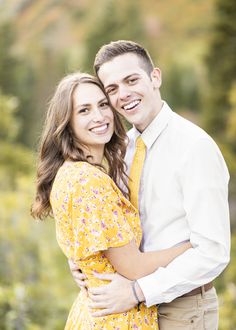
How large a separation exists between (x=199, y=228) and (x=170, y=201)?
0.59ft

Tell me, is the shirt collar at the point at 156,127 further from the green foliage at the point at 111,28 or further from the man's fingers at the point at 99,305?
the green foliage at the point at 111,28

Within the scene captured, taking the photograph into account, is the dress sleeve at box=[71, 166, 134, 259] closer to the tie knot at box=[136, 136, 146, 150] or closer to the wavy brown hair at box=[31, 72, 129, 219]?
the wavy brown hair at box=[31, 72, 129, 219]

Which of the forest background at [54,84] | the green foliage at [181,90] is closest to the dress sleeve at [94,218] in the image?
the forest background at [54,84]

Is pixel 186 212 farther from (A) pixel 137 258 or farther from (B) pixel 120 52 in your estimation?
(B) pixel 120 52

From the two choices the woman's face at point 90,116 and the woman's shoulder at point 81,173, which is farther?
the woman's face at point 90,116

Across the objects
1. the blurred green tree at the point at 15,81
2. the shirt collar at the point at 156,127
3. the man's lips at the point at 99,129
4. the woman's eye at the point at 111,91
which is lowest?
Result: the shirt collar at the point at 156,127

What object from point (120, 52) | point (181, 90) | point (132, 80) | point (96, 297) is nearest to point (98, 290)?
point (96, 297)

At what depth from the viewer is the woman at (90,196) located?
8.07 ft

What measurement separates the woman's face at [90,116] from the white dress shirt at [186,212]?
0.87 ft

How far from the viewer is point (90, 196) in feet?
8.03

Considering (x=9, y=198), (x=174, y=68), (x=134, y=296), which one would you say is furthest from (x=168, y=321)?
(x=174, y=68)

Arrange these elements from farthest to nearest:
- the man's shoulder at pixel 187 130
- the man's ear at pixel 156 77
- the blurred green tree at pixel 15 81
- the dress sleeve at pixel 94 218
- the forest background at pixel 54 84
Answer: the blurred green tree at pixel 15 81 → the forest background at pixel 54 84 → the man's ear at pixel 156 77 → the man's shoulder at pixel 187 130 → the dress sleeve at pixel 94 218

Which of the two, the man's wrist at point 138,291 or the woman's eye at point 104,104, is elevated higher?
the woman's eye at point 104,104

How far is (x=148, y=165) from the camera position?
2732 mm
